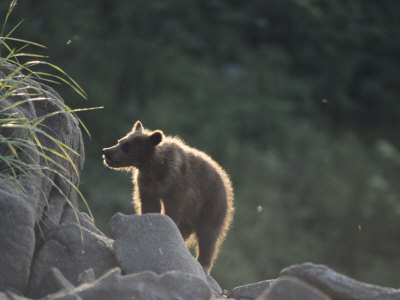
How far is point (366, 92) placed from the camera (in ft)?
72.1

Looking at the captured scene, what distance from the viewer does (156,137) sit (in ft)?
24.4

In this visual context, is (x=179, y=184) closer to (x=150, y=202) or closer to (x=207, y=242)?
(x=150, y=202)

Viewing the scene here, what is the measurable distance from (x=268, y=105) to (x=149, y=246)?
15055 millimetres

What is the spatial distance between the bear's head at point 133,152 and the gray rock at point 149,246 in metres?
1.64

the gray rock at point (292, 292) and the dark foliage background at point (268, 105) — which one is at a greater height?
the gray rock at point (292, 292)

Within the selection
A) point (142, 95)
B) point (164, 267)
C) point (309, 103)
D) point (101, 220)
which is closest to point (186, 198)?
point (164, 267)

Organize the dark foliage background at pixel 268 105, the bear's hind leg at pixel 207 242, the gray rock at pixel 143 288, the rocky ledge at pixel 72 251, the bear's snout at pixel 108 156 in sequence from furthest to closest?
1. the dark foliage background at pixel 268 105
2. the bear's hind leg at pixel 207 242
3. the bear's snout at pixel 108 156
4. the rocky ledge at pixel 72 251
5. the gray rock at pixel 143 288

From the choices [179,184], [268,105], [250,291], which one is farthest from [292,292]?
[268,105]

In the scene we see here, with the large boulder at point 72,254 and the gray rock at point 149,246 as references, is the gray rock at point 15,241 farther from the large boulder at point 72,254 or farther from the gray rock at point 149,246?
the gray rock at point 149,246

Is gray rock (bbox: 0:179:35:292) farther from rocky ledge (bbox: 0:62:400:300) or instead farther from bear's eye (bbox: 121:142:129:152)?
bear's eye (bbox: 121:142:129:152)

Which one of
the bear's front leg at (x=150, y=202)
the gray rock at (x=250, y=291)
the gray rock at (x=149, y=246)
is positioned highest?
the gray rock at (x=149, y=246)

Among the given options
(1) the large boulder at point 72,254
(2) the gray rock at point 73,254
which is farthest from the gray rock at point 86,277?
(2) the gray rock at point 73,254

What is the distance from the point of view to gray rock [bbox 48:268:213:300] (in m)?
4.44

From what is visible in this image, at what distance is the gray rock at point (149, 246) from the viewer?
5.49 meters
